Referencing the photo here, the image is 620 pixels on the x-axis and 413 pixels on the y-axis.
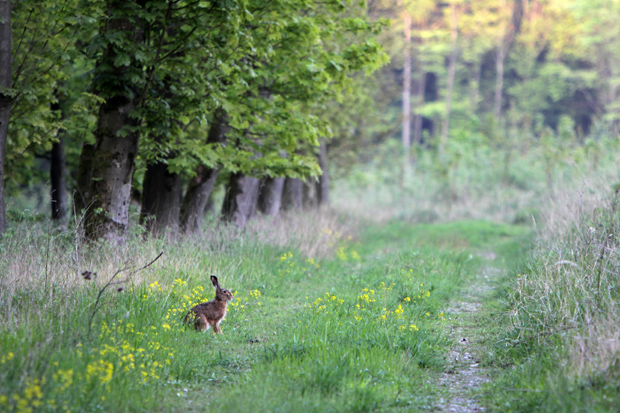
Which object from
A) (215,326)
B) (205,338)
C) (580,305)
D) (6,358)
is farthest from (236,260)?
(580,305)

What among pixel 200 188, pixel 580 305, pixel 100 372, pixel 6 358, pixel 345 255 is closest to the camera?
pixel 6 358

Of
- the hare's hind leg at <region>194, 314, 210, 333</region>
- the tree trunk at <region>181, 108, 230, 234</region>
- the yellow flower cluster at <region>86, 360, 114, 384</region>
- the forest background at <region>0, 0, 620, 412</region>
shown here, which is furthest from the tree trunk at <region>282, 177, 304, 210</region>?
the yellow flower cluster at <region>86, 360, 114, 384</region>

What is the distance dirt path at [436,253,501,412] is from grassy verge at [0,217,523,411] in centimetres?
14

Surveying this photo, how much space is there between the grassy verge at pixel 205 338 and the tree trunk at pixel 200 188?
131 centimetres

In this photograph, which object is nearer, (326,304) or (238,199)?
(326,304)

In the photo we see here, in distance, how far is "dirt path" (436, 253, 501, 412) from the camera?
15.3 ft

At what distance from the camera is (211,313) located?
6164mm

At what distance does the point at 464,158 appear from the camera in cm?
2614

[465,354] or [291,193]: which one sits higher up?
[291,193]

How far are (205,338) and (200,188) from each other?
5.26m

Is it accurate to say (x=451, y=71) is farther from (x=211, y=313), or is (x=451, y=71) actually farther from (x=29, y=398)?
(x=29, y=398)

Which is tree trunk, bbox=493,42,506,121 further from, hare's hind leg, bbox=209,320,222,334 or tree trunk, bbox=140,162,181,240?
hare's hind leg, bbox=209,320,222,334

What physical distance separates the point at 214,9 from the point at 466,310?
5.54 meters

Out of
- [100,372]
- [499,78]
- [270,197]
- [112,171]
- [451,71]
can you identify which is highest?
[451,71]
